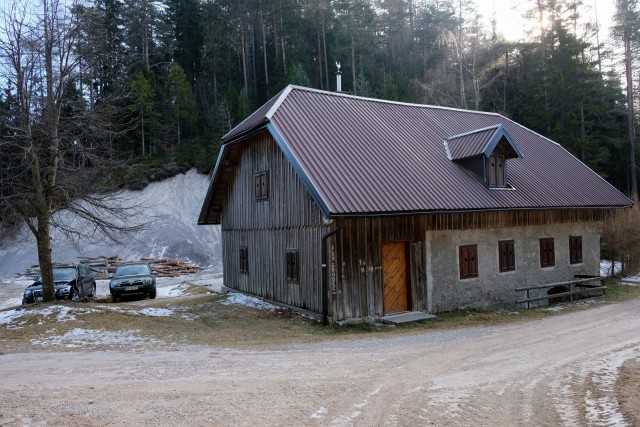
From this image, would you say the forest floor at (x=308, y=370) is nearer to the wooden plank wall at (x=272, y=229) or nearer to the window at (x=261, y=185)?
the wooden plank wall at (x=272, y=229)

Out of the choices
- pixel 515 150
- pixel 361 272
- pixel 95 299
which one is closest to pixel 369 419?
pixel 361 272

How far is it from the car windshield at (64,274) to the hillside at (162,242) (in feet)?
A: 46.2

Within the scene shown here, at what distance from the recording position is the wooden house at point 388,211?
13.7m

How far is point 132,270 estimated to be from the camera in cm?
2136

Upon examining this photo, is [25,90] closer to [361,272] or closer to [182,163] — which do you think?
[361,272]

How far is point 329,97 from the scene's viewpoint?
18.2 m

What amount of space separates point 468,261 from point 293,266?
5.53 m

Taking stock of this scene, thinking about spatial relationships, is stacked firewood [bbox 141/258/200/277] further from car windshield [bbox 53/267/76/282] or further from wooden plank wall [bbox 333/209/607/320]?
wooden plank wall [bbox 333/209/607/320]

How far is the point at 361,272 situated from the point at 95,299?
42.0ft

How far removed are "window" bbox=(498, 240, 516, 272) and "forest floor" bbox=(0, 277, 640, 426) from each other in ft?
8.65

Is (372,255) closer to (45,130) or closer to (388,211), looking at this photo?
(388,211)

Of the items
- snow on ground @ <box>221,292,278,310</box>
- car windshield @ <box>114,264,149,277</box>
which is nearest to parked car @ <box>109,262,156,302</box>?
car windshield @ <box>114,264,149,277</box>

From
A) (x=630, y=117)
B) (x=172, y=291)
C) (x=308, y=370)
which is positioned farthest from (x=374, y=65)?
(x=308, y=370)

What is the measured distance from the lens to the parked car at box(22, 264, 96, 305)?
17656mm
